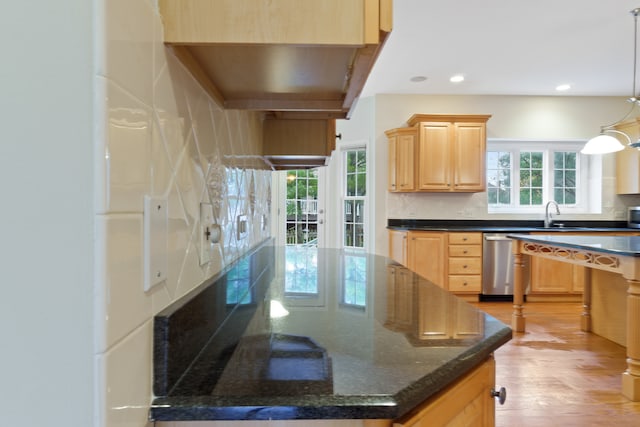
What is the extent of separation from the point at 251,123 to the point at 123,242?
3.15 feet

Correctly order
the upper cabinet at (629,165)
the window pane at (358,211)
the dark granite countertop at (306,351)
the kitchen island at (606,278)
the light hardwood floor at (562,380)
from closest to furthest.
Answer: the dark granite countertop at (306,351) < the light hardwood floor at (562,380) < the kitchen island at (606,278) < the upper cabinet at (629,165) < the window pane at (358,211)

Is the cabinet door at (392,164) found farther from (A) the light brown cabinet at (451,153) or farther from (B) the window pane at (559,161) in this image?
(B) the window pane at (559,161)

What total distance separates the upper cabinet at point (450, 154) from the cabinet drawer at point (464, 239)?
594 millimetres

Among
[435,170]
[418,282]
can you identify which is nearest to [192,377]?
[418,282]

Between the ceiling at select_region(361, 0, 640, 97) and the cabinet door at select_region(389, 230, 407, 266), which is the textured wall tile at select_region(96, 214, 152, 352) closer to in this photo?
the ceiling at select_region(361, 0, 640, 97)

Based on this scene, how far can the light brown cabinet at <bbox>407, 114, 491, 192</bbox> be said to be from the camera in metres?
4.54

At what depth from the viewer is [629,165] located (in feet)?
15.6

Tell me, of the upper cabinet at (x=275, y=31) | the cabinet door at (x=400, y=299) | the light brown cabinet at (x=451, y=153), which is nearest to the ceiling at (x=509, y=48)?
the light brown cabinet at (x=451, y=153)

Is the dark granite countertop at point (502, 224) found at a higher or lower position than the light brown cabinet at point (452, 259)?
higher

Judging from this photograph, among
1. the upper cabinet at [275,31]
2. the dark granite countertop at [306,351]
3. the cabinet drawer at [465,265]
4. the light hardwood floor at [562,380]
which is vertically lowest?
the light hardwood floor at [562,380]

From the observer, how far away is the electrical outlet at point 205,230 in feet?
2.33

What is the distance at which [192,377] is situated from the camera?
1.81 feet

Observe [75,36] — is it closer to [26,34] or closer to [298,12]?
[26,34]

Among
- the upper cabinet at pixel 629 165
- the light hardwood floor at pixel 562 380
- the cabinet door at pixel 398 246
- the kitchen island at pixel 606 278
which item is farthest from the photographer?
the upper cabinet at pixel 629 165
